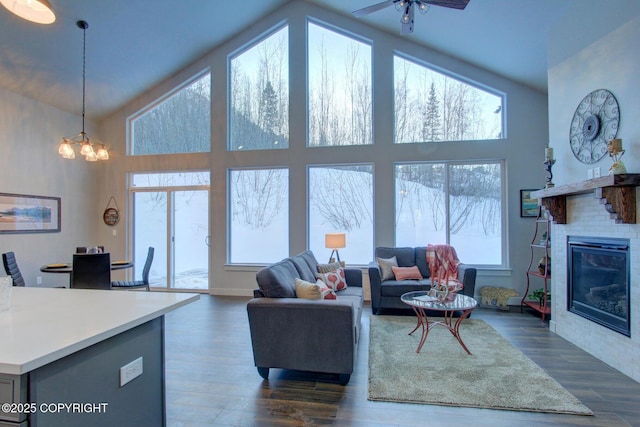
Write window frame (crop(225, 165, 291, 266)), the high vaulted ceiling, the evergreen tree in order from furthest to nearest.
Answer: window frame (crop(225, 165, 291, 266)) → the evergreen tree → the high vaulted ceiling

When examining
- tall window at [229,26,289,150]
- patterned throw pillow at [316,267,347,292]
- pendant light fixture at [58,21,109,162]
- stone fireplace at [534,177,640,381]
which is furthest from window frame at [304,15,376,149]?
pendant light fixture at [58,21,109,162]

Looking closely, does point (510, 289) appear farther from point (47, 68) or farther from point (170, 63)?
point (47, 68)

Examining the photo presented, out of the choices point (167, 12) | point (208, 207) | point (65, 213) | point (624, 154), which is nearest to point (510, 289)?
point (624, 154)

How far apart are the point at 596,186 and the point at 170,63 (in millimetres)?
6496

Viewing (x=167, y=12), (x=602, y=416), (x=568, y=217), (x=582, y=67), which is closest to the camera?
(x=602, y=416)

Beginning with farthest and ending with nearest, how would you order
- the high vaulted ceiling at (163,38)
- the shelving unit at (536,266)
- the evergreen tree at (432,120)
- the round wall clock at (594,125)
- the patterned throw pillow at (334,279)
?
the evergreen tree at (432,120)
the shelving unit at (536,266)
the high vaulted ceiling at (163,38)
the patterned throw pillow at (334,279)
the round wall clock at (594,125)

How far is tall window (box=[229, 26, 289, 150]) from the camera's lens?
19.4ft

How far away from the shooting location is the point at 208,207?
20.0 feet

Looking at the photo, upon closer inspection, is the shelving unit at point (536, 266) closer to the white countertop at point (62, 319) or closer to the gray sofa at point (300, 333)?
the gray sofa at point (300, 333)

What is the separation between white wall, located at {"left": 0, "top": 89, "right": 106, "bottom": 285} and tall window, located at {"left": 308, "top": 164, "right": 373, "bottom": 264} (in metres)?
4.32

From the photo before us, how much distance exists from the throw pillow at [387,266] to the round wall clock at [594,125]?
2584mm

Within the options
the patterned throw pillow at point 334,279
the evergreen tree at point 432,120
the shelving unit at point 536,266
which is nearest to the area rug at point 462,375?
the patterned throw pillow at point 334,279

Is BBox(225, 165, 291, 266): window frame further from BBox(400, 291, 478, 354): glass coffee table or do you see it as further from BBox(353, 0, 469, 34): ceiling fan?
BBox(353, 0, 469, 34): ceiling fan

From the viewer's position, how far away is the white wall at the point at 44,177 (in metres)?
4.89
